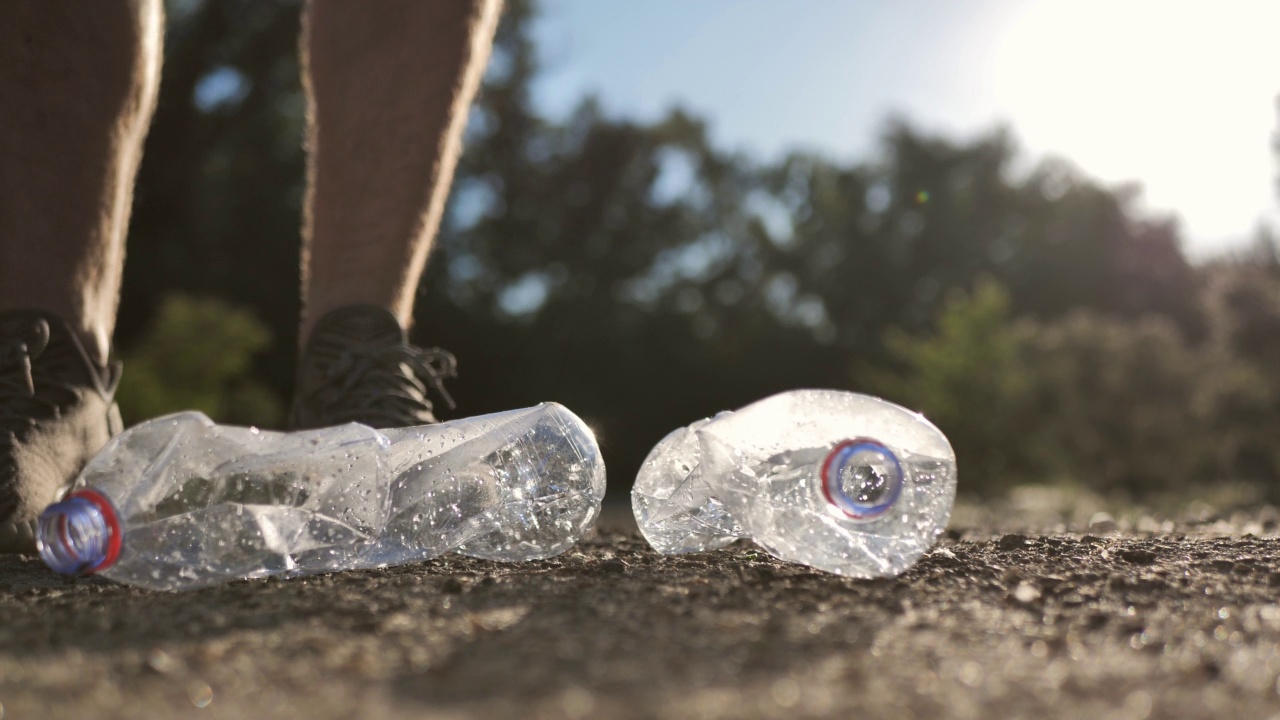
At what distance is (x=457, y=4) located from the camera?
223 centimetres

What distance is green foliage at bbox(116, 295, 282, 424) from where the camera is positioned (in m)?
10.6

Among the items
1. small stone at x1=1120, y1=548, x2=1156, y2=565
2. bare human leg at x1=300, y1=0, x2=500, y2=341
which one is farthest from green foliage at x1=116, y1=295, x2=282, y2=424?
small stone at x1=1120, y1=548, x2=1156, y2=565

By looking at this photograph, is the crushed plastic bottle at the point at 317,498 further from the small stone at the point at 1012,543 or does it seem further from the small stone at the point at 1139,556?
the small stone at the point at 1139,556

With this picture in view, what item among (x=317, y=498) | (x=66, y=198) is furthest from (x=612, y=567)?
(x=66, y=198)

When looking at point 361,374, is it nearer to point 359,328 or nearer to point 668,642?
point 359,328

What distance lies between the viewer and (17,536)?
1.84 metres

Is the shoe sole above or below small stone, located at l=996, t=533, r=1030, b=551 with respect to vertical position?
below

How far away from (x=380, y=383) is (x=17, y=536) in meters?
0.68

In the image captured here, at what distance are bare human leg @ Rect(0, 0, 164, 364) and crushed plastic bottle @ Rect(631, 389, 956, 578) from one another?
1.24 metres

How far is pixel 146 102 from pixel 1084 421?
15.2 metres

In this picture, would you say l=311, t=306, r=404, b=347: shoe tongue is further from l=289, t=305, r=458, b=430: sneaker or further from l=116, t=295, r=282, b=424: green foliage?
l=116, t=295, r=282, b=424: green foliage

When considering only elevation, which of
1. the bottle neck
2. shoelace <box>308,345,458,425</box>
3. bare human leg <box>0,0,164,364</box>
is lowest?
the bottle neck

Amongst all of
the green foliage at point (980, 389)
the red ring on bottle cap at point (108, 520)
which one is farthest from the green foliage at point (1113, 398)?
the red ring on bottle cap at point (108, 520)

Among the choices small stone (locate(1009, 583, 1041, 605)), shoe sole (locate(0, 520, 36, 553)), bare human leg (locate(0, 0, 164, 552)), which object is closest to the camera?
small stone (locate(1009, 583, 1041, 605))
